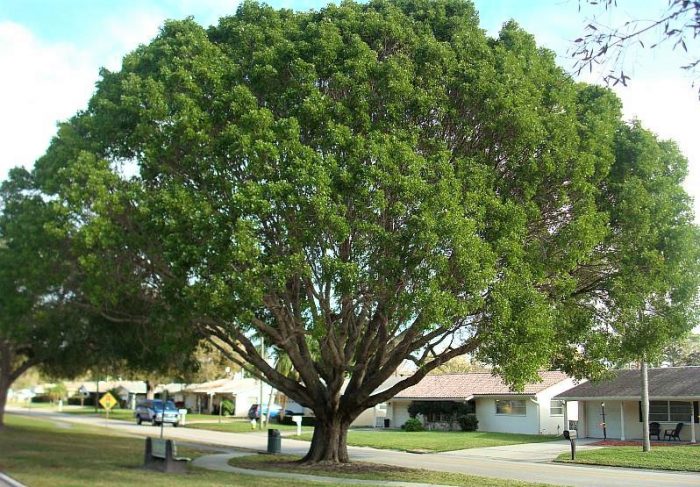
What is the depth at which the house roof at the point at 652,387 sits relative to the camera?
130 feet

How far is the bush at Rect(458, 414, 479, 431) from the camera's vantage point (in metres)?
51.1

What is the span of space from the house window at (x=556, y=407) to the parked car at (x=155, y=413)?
2902 cm

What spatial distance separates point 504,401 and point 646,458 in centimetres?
2135

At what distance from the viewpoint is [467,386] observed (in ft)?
176

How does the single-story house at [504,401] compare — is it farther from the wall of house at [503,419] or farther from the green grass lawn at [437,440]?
the green grass lawn at [437,440]

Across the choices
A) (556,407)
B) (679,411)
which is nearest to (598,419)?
(556,407)

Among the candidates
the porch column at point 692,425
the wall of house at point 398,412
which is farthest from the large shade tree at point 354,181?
the wall of house at point 398,412

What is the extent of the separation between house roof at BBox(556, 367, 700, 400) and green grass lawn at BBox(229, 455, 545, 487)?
61.7ft

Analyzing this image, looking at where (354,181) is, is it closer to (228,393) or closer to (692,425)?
(692,425)

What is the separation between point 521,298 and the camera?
697 inches

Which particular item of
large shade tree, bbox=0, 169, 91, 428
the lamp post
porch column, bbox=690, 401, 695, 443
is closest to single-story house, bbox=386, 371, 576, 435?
the lamp post

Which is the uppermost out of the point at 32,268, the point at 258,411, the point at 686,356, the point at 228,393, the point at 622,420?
the point at 686,356

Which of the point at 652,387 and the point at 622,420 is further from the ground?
the point at 652,387

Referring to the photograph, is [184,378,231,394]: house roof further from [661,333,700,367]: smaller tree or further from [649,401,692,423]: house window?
[649,401,692,423]: house window
